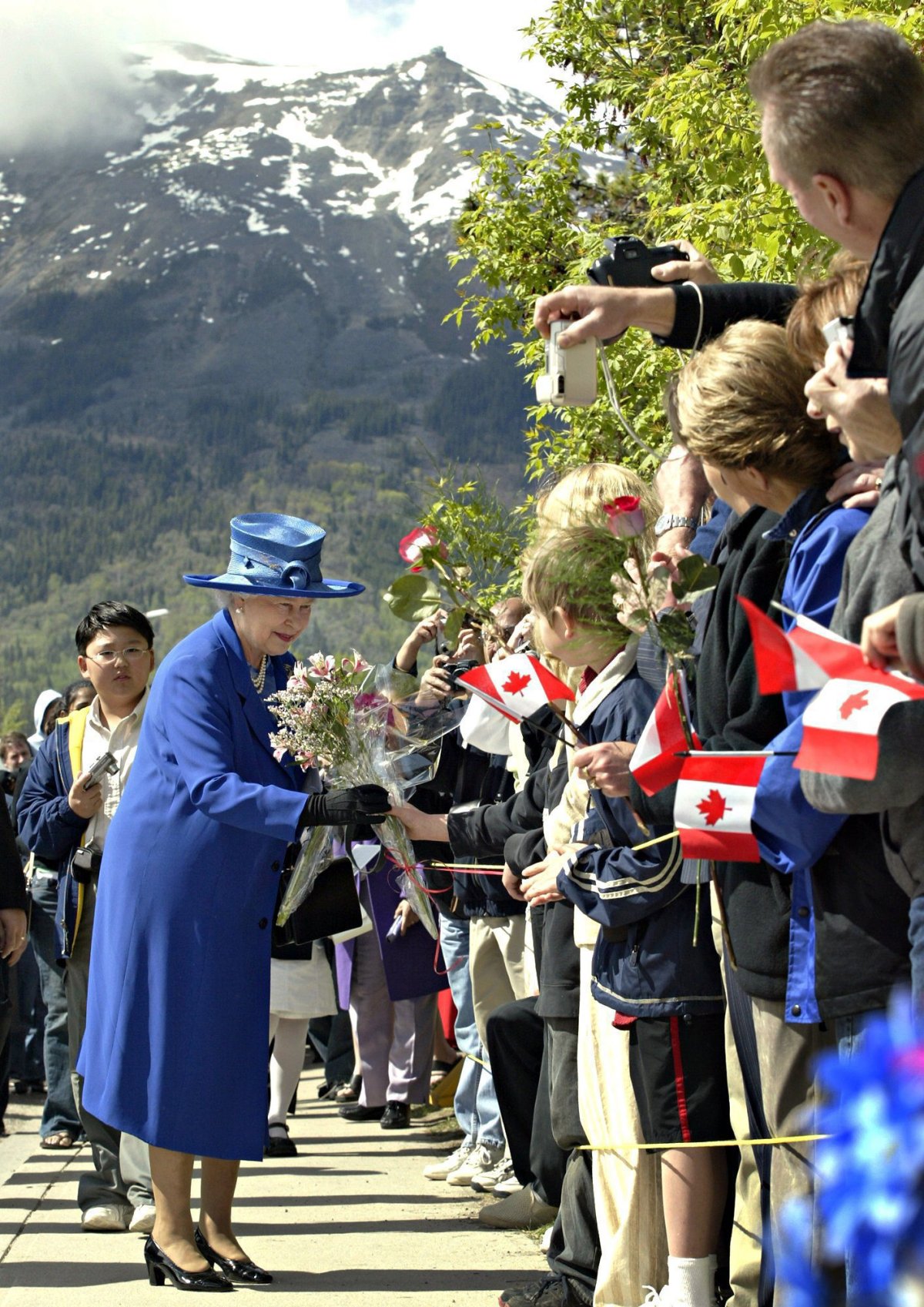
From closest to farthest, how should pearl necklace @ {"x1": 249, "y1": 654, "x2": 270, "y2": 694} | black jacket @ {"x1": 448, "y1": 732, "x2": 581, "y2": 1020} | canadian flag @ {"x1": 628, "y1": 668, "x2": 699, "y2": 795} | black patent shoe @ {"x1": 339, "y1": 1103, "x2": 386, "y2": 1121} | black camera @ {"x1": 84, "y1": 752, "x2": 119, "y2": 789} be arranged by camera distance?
canadian flag @ {"x1": 628, "y1": 668, "x2": 699, "y2": 795}
black jacket @ {"x1": 448, "y1": 732, "x2": 581, "y2": 1020}
pearl necklace @ {"x1": 249, "y1": 654, "x2": 270, "y2": 694}
black camera @ {"x1": 84, "y1": 752, "x2": 119, "y2": 789}
black patent shoe @ {"x1": 339, "y1": 1103, "x2": 386, "y2": 1121}

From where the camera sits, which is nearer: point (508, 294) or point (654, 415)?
point (654, 415)

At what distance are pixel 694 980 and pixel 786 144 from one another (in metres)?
1.93

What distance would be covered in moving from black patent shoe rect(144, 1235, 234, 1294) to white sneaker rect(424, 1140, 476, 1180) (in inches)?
82.8

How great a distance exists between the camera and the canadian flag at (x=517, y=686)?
384 centimetres

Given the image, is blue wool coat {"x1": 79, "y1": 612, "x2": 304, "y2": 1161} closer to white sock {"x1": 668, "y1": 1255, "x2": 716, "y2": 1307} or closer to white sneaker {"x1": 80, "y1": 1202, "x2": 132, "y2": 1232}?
→ white sneaker {"x1": 80, "y1": 1202, "x2": 132, "y2": 1232}

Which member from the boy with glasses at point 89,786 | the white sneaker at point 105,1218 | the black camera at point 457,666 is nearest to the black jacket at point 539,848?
the black camera at point 457,666

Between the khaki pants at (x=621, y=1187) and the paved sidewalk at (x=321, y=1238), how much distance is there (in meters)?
0.77

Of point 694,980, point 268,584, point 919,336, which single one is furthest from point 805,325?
point 268,584

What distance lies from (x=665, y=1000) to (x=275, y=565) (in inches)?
84.5

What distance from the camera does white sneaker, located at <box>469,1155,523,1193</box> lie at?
6.29 meters

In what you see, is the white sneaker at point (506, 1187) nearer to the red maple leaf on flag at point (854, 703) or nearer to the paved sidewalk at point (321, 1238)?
the paved sidewalk at point (321, 1238)

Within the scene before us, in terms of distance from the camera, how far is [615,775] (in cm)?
341

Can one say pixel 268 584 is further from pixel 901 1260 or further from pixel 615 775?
pixel 901 1260

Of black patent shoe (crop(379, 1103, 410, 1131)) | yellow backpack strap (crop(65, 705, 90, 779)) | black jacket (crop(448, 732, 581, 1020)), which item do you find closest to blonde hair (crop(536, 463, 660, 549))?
black jacket (crop(448, 732, 581, 1020))
